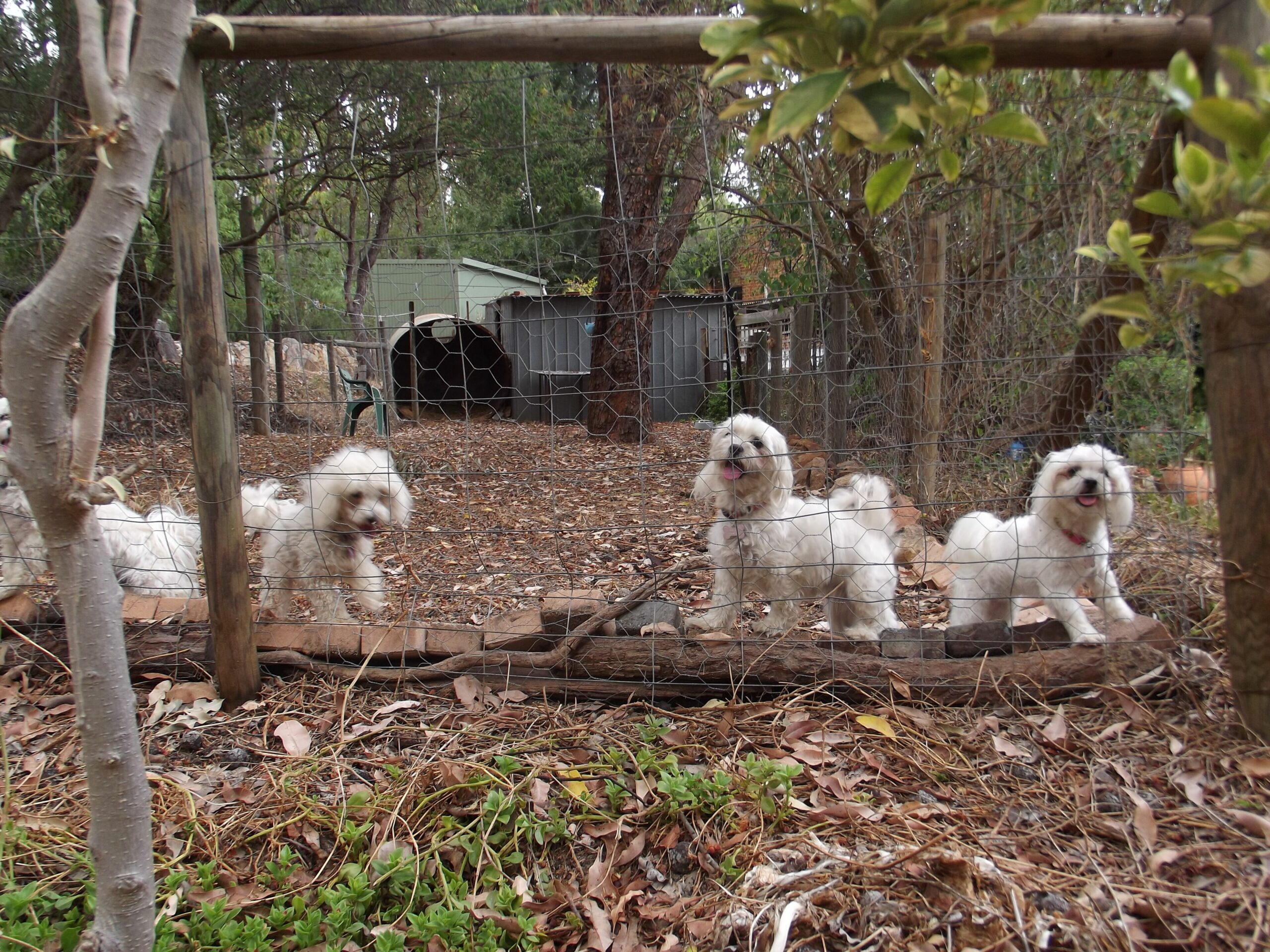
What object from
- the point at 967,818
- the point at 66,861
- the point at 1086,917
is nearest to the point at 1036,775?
the point at 967,818

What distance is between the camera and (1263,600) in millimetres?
1855

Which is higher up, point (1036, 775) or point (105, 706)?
point (105, 706)

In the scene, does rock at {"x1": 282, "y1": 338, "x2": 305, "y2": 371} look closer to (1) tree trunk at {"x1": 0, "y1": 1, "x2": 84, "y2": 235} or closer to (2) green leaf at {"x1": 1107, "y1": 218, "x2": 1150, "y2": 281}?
(1) tree trunk at {"x1": 0, "y1": 1, "x2": 84, "y2": 235}

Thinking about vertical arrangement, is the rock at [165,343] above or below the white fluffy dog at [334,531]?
above

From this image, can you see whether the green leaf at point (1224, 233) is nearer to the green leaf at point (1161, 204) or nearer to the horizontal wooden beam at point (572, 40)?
the green leaf at point (1161, 204)

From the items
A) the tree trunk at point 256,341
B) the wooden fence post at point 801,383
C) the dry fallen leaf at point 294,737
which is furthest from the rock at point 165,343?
the wooden fence post at point 801,383

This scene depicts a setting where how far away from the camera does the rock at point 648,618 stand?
102 inches

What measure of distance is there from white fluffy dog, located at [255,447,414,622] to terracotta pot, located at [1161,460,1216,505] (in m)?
3.25

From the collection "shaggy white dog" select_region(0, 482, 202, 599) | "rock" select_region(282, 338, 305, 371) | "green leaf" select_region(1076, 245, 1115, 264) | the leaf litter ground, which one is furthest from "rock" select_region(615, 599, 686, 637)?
"rock" select_region(282, 338, 305, 371)

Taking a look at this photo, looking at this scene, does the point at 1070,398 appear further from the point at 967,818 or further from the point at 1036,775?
the point at 967,818

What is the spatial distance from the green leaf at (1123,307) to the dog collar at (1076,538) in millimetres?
2186

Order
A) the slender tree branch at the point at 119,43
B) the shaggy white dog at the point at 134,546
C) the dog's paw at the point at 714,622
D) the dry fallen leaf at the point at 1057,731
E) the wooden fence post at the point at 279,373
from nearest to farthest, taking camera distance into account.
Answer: the slender tree branch at the point at 119,43 → the dry fallen leaf at the point at 1057,731 → the dog's paw at the point at 714,622 → the shaggy white dog at the point at 134,546 → the wooden fence post at the point at 279,373

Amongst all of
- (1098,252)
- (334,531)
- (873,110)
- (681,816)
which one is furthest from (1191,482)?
(334,531)

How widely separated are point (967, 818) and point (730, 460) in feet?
5.73
